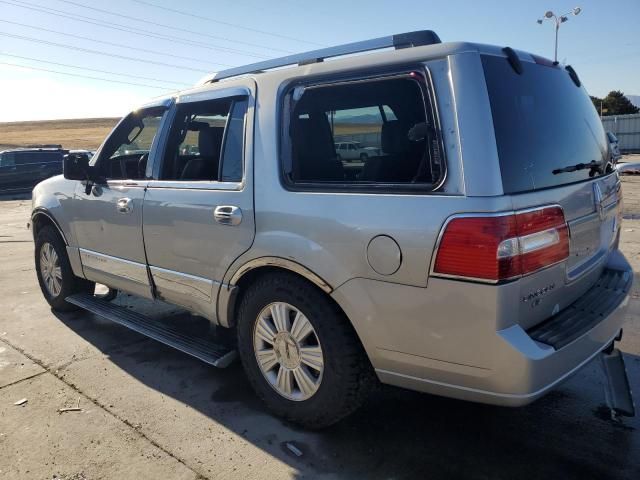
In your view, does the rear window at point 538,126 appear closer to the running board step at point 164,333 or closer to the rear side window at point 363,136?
the rear side window at point 363,136

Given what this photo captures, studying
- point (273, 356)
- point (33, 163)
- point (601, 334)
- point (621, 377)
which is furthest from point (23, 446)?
point (33, 163)

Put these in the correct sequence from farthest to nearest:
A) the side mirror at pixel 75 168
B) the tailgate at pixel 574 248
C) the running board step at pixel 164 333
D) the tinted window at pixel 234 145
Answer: the side mirror at pixel 75 168 → the running board step at pixel 164 333 → the tinted window at pixel 234 145 → the tailgate at pixel 574 248

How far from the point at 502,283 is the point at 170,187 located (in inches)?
89.6

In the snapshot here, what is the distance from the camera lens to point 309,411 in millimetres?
2814

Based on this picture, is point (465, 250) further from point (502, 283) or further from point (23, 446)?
point (23, 446)

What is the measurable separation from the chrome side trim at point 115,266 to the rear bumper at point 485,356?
6.34 feet

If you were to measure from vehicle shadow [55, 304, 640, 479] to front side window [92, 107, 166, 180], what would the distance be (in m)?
1.63

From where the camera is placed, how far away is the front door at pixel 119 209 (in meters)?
3.81

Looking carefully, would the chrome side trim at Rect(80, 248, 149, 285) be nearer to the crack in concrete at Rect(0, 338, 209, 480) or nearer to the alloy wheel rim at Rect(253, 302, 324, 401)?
the crack in concrete at Rect(0, 338, 209, 480)

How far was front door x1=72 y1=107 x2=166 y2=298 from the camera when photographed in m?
3.81

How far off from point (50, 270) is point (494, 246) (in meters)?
4.48

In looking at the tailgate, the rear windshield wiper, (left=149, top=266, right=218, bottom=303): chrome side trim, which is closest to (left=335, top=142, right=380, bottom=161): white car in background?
the tailgate

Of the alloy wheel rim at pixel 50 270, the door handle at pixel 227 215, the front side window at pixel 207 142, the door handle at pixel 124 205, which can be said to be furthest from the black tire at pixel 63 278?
the door handle at pixel 227 215

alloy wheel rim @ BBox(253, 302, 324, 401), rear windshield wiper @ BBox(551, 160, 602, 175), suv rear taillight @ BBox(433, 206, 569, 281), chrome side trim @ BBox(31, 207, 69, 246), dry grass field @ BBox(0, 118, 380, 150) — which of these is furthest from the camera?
dry grass field @ BBox(0, 118, 380, 150)
